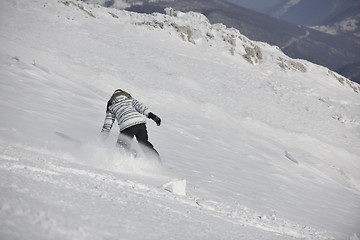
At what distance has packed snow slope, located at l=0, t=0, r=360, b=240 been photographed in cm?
→ 257

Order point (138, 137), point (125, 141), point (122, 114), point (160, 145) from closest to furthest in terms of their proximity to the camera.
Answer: point (125, 141) → point (122, 114) → point (138, 137) → point (160, 145)

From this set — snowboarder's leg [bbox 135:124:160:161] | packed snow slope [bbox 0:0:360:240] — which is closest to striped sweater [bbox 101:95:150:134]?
snowboarder's leg [bbox 135:124:160:161]

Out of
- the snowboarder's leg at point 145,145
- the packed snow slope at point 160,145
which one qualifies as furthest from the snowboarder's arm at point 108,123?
the snowboarder's leg at point 145,145

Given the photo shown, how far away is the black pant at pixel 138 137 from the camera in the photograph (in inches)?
198

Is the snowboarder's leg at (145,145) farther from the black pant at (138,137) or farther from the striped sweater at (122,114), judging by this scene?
the striped sweater at (122,114)

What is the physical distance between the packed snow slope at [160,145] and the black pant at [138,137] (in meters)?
0.26

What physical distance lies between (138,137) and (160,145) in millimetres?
2123

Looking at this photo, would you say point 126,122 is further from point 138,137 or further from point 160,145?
point 160,145

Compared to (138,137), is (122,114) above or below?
above

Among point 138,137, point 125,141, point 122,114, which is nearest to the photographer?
point 125,141

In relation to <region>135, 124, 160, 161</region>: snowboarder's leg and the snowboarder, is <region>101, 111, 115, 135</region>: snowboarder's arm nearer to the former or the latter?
the snowboarder

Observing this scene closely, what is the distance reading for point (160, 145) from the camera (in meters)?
7.37

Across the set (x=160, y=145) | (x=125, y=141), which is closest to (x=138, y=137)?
(x=125, y=141)

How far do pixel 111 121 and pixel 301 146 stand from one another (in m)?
12.7
